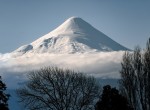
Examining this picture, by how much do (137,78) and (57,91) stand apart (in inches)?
485

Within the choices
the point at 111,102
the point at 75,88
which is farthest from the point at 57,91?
the point at 111,102

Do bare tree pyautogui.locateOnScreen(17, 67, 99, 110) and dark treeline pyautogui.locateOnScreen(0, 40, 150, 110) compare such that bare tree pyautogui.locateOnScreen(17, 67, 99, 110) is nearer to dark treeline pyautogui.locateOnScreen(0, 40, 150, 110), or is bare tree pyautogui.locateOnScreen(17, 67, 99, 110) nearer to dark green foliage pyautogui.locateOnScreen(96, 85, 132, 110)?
dark treeline pyautogui.locateOnScreen(0, 40, 150, 110)

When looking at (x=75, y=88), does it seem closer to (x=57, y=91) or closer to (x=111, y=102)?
(x=57, y=91)

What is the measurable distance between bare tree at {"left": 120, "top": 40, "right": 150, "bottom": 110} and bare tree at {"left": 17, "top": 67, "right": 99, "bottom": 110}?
17.0ft

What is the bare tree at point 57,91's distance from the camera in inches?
2655

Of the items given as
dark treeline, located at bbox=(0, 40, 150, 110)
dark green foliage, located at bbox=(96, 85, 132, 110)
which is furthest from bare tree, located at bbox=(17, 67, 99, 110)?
dark green foliage, located at bbox=(96, 85, 132, 110)

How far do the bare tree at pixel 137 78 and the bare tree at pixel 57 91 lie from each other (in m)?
5.19

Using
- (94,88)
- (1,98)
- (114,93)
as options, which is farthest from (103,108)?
(94,88)

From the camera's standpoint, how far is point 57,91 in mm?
69375

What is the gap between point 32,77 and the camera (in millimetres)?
69000

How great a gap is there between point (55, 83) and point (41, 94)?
2697 millimetres

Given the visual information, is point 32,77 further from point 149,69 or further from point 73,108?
point 149,69

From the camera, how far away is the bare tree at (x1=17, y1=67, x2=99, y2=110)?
221ft

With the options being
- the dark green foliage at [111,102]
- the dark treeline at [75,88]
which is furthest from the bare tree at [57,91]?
the dark green foliage at [111,102]
